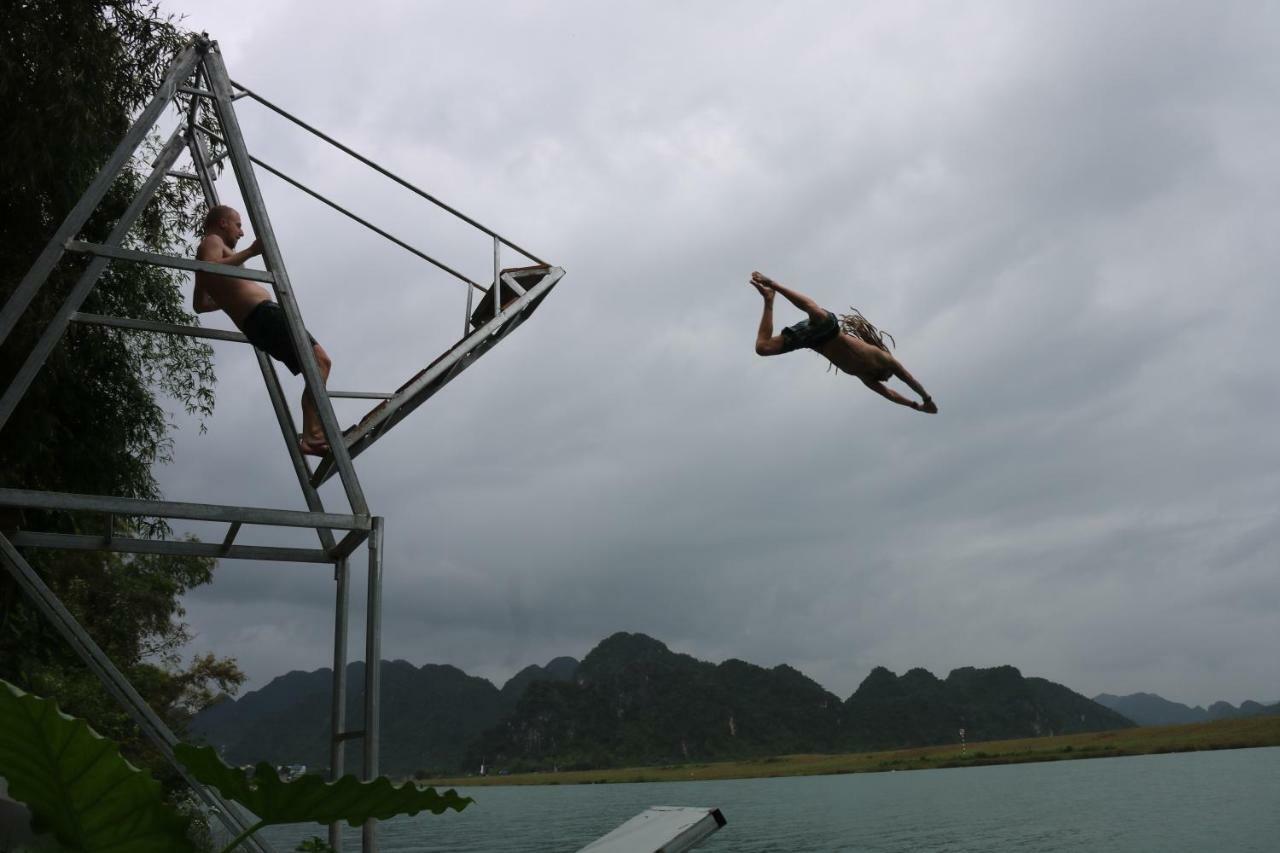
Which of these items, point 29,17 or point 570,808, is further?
point 570,808

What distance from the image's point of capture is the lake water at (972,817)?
193 ft

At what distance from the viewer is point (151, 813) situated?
141cm

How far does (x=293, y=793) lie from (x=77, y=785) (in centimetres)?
27

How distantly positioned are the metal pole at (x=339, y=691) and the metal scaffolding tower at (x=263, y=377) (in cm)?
1

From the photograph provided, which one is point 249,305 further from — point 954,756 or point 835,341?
point 954,756

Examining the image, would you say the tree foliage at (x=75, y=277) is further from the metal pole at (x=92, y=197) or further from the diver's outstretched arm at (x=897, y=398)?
the diver's outstretched arm at (x=897, y=398)

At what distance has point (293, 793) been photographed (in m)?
1.46

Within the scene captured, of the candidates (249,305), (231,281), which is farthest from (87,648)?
(231,281)

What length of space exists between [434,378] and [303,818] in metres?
6.71

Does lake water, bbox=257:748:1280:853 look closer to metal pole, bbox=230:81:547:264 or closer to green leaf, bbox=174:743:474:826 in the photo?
metal pole, bbox=230:81:547:264

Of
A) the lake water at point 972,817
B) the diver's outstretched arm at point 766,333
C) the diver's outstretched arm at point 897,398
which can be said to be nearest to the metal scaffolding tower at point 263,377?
the diver's outstretched arm at point 766,333

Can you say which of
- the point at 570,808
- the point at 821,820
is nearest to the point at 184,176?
the point at 821,820

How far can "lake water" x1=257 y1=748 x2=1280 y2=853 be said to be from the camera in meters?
58.7

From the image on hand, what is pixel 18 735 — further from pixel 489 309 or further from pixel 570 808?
pixel 570 808
